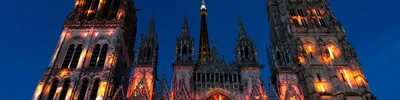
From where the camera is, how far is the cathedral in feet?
110

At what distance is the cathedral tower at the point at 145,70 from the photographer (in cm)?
3206

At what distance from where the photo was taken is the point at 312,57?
4091cm

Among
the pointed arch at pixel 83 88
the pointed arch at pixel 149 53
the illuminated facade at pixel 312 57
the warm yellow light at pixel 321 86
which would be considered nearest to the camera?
the pointed arch at pixel 83 88

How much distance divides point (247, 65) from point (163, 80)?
29.4ft

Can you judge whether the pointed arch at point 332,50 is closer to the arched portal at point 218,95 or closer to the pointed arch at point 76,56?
the arched portal at point 218,95

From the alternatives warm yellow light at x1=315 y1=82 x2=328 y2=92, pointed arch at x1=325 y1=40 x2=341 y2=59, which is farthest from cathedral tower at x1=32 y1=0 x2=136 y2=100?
pointed arch at x1=325 y1=40 x2=341 y2=59

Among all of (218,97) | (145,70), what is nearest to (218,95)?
(218,97)

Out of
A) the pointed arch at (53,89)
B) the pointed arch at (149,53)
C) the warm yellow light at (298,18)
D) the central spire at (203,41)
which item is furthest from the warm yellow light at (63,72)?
the warm yellow light at (298,18)

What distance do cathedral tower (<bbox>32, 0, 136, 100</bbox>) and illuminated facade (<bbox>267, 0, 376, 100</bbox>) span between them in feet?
57.4

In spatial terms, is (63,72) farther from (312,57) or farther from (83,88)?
(312,57)

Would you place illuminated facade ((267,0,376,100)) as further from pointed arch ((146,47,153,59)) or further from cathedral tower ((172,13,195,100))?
pointed arch ((146,47,153,59))

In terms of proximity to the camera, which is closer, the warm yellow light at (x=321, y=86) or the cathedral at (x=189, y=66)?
the cathedral at (x=189, y=66)

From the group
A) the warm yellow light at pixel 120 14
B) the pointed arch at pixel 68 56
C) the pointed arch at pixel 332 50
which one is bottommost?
the pointed arch at pixel 68 56

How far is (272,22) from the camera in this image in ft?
166
